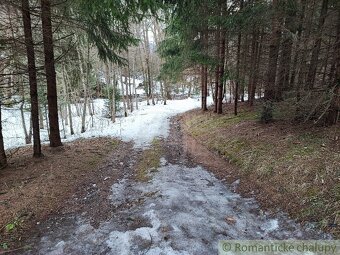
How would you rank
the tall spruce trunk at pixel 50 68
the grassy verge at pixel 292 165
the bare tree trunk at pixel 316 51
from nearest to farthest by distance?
the grassy verge at pixel 292 165
the bare tree trunk at pixel 316 51
the tall spruce trunk at pixel 50 68

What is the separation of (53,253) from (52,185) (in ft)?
9.14

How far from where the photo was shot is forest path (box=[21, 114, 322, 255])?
4266mm

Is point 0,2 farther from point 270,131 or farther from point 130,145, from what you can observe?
point 270,131

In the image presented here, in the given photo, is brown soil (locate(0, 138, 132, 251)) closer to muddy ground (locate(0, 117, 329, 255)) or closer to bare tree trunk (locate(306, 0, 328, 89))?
muddy ground (locate(0, 117, 329, 255))

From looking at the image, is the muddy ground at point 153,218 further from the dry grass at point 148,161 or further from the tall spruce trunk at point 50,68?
the tall spruce trunk at point 50,68

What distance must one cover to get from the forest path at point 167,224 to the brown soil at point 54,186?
1.08ft

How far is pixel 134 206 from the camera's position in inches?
224

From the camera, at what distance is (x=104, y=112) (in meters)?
27.8

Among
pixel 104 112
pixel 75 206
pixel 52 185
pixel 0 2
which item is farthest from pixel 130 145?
pixel 104 112

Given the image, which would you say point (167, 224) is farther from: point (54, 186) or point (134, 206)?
point (54, 186)

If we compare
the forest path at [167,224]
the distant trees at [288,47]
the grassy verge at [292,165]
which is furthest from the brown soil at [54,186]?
the distant trees at [288,47]

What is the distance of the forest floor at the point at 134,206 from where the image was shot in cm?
442

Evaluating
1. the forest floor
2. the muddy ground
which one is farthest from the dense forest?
the muddy ground

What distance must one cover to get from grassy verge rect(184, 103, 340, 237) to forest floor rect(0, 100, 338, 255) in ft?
0.46
